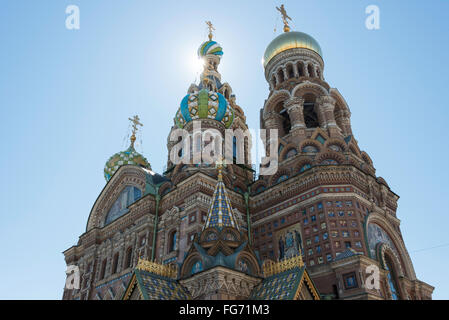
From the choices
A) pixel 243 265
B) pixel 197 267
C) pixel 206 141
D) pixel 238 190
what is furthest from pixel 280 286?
pixel 206 141

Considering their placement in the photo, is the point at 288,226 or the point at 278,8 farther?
the point at 278,8

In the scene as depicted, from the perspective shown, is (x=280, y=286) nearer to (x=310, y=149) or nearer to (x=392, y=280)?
(x=392, y=280)

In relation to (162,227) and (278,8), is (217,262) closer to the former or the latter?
(162,227)

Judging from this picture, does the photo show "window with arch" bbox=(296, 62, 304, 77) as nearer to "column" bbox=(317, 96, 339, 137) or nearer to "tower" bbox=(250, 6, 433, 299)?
"tower" bbox=(250, 6, 433, 299)

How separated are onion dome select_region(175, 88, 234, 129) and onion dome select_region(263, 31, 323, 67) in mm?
4217

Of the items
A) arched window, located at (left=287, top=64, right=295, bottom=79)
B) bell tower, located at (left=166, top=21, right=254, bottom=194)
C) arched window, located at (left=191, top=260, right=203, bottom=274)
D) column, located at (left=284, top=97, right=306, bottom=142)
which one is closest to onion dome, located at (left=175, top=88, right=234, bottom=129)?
bell tower, located at (left=166, top=21, right=254, bottom=194)

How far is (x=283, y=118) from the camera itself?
67.8 ft

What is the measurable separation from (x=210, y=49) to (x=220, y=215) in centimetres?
1803

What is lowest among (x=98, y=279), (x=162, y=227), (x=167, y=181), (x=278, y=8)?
(x=98, y=279)

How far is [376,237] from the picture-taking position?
14805 mm
